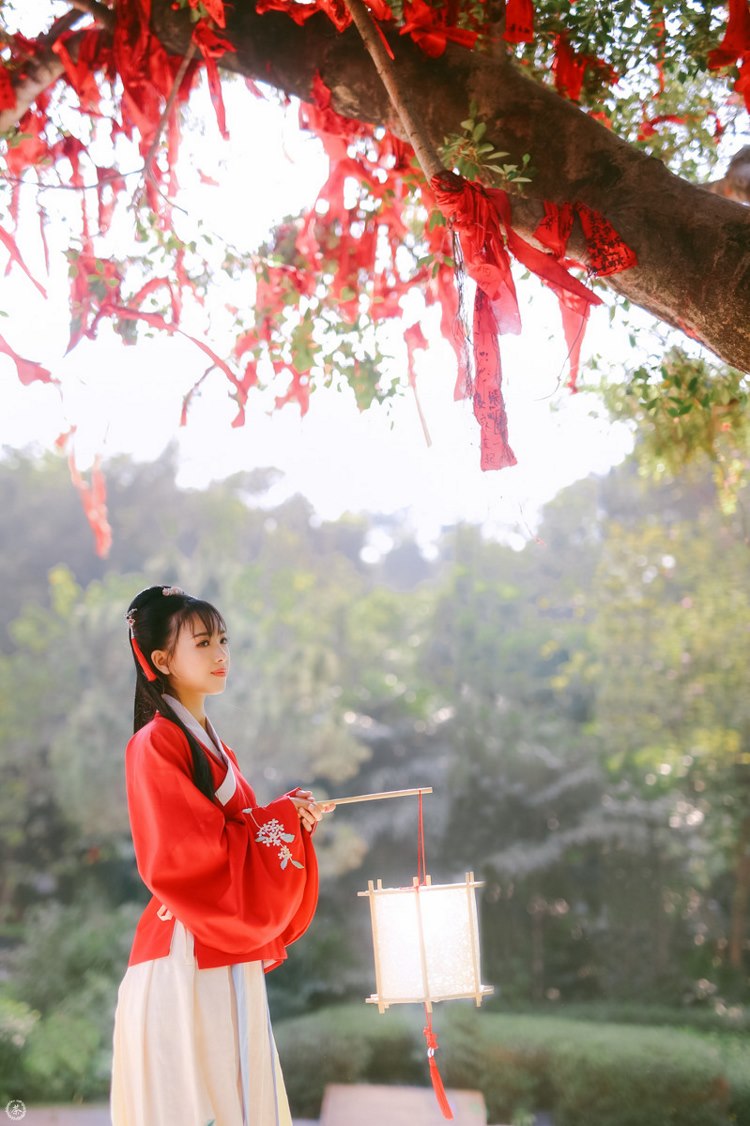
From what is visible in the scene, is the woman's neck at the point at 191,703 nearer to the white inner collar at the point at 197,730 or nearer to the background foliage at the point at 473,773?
the white inner collar at the point at 197,730

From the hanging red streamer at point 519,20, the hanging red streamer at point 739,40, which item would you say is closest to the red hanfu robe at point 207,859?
the hanging red streamer at point 519,20

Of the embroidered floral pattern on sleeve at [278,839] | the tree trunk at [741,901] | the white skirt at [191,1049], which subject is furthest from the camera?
the tree trunk at [741,901]

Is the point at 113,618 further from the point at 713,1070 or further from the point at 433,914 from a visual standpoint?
the point at 433,914

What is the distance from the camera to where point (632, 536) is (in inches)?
235

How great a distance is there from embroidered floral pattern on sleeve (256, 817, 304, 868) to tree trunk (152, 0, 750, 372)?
1.04 metres

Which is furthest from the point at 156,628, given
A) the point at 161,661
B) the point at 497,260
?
the point at 497,260

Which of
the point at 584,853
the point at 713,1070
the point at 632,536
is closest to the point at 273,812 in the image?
the point at 713,1070

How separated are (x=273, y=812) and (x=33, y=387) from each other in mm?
1089

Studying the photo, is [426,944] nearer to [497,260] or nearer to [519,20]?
[497,260]

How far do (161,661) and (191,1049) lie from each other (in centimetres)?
63

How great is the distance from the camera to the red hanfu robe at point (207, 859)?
1.57 m

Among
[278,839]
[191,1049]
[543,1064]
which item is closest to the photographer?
[191,1049]

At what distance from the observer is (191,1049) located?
1.54 m

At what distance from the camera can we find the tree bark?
5.14ft
